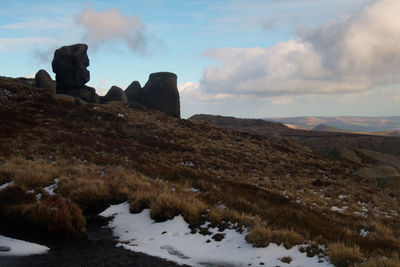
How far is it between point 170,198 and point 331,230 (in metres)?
4.14

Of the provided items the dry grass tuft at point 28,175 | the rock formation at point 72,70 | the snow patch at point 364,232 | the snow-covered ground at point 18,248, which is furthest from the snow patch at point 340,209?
the rock formation at point 72,70

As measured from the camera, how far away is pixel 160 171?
15.2m

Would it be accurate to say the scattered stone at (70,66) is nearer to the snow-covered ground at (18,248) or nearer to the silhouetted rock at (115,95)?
the silhouetted rock at (115,95)

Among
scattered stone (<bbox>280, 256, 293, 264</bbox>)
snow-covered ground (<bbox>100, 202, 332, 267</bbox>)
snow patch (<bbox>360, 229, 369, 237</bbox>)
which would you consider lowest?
snow patch (<bbox>360, 229, 369, 237</bbox>)

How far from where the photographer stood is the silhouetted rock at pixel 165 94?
45.3 metres

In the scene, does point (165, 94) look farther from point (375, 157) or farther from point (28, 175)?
point (28, 175)

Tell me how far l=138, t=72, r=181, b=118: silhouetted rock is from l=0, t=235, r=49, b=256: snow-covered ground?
39.9 m

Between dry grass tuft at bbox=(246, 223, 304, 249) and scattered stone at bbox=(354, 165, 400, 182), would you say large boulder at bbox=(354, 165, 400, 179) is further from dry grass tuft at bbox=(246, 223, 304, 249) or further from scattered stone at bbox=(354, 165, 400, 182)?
dry grass tuft at bbox=(246, 223, 304, 249)

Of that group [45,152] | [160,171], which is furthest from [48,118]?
[160,171]

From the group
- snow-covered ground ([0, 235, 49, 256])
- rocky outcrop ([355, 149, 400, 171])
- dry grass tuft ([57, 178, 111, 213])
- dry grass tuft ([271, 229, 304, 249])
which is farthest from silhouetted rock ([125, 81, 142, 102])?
dry grass tuft ([271, 229, 304, 249])

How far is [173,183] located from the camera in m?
12.9

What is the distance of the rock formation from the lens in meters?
38.3

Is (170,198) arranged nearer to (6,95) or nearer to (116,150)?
(116,150)

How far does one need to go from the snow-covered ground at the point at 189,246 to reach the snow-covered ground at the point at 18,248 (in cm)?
158
